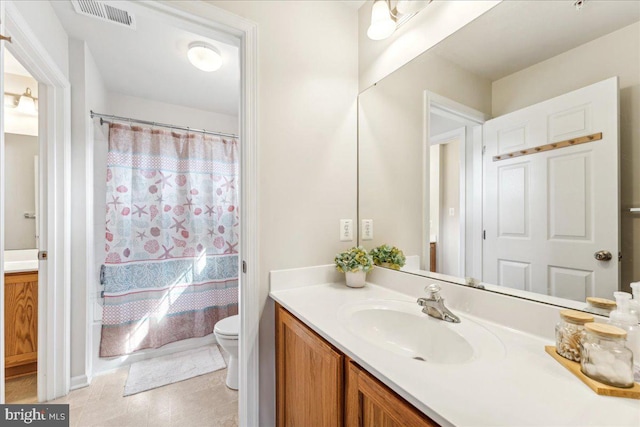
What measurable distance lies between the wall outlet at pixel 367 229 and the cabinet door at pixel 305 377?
2.00 feet

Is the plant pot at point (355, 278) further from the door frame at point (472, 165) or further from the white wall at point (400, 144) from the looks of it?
the door frame at point (472, 165)

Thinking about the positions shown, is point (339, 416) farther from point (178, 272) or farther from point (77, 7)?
point (77, 7)

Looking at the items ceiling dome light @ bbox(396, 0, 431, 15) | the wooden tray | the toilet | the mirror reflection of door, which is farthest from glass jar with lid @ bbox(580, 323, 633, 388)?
the toilet

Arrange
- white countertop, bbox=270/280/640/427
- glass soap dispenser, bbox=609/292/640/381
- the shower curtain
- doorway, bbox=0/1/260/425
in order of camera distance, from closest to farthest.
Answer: white countertop, bbox=270/280/640/427 < glass soap dispenser, bbox=609/292/640/381 < doorway, bbox=0/1/260/425 < the shower curtain

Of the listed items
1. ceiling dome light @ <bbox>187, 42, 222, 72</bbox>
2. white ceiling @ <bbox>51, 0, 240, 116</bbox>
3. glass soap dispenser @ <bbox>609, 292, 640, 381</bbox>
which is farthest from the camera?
ceiling dome light @ <bbox>187, 42, 222, 72</bbox>

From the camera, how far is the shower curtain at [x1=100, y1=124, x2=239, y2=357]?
80.3 inches

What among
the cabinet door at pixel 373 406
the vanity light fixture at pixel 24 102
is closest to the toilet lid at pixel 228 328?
the cabinet door at pixel 373 406

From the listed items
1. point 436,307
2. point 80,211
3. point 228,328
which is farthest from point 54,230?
point 436,307

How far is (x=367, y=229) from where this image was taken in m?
1.45

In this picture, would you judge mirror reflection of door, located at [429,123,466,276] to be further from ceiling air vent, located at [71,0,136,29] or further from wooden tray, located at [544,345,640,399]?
ceiling air vent, located at [71,0,136,29]

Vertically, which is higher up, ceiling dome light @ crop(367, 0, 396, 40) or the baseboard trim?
ceiling dome light @ crop(367, 0, 396, 40)

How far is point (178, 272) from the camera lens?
2262mm

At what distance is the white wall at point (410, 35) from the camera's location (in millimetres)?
999

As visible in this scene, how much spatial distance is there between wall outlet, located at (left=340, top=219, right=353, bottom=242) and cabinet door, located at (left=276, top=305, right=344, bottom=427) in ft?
1.63
